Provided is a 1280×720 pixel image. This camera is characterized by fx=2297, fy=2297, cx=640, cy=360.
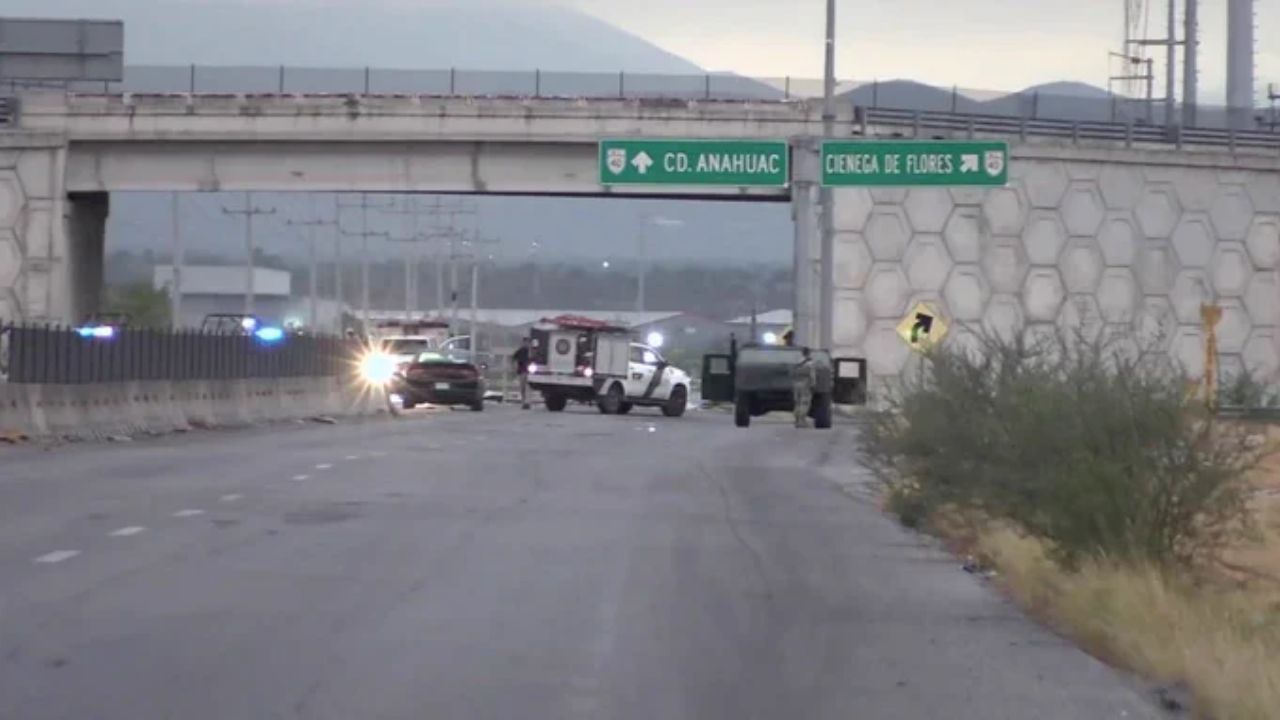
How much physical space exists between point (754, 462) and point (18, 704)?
22.6 meters

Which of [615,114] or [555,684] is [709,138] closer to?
[615,114]

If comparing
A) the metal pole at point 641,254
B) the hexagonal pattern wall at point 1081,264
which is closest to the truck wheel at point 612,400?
the hexagonal pattern wall at point 1081,264

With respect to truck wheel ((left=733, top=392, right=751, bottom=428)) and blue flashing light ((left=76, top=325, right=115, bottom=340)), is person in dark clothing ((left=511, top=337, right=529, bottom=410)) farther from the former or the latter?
blue flashing light ((left=76, top=325, right=115, bottom=340))

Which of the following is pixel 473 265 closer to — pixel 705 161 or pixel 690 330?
pixel 690 330

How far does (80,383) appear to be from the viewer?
35125 mm

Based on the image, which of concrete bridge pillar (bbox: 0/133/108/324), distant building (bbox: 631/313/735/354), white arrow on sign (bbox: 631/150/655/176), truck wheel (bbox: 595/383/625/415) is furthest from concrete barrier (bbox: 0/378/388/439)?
distant building (bbox: 631/313/735/354)

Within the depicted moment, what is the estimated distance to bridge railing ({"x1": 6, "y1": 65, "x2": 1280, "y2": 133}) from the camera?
55.7 m

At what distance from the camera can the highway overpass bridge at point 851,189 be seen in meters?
53.4

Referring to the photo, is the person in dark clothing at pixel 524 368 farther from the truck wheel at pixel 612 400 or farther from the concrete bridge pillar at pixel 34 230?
the concrete bridge pillar at pixel 34 230

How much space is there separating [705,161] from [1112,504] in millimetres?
33645

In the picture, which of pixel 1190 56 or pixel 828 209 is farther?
pixel 1190 56

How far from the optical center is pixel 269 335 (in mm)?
46469

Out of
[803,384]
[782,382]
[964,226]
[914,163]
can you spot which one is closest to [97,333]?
[803,384]

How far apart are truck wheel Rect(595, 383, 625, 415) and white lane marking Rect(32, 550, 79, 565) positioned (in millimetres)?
41927
